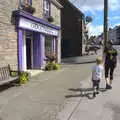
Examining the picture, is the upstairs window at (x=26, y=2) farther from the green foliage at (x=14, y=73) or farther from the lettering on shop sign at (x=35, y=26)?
the green foliage at (x=14, y=73)

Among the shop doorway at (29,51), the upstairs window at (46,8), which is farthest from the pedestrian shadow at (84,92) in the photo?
the upstairs window at (46,8)

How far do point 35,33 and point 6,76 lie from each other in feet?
21.9

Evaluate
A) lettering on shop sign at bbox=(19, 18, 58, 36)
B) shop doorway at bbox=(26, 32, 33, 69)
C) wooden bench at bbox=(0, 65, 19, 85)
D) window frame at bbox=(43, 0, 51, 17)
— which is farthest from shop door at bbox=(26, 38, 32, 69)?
wooden bench at bbox=(0, 65, 19, 85)

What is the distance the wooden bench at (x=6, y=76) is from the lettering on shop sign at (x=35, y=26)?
2.77 m

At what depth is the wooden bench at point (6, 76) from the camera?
11.9 meters

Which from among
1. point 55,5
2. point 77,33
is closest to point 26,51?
point 55,5

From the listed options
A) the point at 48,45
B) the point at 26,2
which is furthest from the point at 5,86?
the point at 48,45

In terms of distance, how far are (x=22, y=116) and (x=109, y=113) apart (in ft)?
7.07

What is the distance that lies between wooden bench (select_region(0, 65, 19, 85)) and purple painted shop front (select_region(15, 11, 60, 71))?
1.88 meters

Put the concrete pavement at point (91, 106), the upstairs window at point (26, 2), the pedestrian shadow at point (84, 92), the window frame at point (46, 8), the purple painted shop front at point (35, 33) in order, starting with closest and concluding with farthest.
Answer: the concrete pavement at point (91, 106) < the pedestrian shadow at point (84, 92) < the purple painted shop front at point (35, 33) < the upstairs window at point (26, 2) < the window frame at point (46, 8)

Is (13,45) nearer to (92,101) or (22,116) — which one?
(92,101)

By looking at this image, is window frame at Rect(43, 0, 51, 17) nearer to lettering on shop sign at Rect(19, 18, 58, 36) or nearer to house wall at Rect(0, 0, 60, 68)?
lettering on shop sign at Rect(19, 18, 58, 36)

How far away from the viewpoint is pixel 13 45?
Result: 1472 centimetres

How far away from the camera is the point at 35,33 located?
19.2 meters
